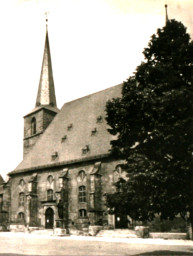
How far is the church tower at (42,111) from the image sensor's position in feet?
138

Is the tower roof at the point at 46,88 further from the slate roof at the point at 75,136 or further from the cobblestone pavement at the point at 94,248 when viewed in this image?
the cobblestone pavement at the point at 94,248

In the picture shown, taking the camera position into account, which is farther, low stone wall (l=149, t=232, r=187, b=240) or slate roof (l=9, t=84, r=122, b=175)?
slate roof (l=9, t=84, r=122, b=175)

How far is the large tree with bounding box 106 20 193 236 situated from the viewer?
12.9 m

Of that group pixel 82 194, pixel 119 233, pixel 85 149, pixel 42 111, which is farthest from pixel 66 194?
pixel 42 111

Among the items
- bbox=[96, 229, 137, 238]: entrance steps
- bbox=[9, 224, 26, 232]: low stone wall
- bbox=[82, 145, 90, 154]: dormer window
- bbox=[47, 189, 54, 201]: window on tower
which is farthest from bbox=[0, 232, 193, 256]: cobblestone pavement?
bbox=[9, 224, 26, 232]: low stone wall

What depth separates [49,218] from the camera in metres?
32.7

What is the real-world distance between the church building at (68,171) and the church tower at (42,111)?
0.44 ft

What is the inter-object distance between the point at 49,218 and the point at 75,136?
29.4 feet

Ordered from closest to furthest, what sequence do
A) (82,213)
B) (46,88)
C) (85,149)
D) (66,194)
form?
(82,213), (85,149), (66,194), (46,88)

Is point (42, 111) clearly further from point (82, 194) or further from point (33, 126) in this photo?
point (82, 194)

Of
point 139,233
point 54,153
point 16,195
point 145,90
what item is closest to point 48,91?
point 54,153

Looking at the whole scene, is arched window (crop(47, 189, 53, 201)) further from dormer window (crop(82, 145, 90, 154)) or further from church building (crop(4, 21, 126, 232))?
dormer window (crop(82, 145, 90, 154))

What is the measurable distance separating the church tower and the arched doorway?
38.2 ft

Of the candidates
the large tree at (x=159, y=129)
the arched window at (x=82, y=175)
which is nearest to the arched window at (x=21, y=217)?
the arched window at (x=82, y=175)
